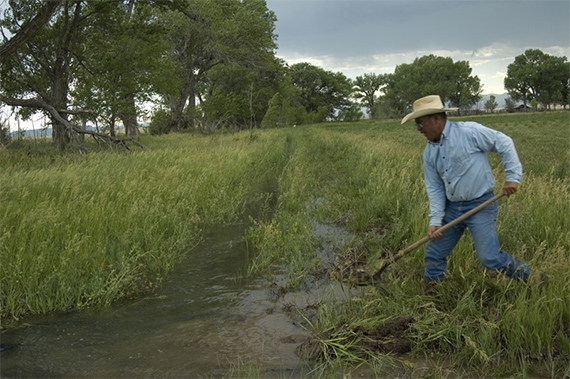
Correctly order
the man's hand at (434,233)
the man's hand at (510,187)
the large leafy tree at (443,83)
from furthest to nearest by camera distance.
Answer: the large leafy tree at (443,83), the man's hand at (434,233), the man's hand at (510,187)

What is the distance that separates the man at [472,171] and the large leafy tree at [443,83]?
342 feet

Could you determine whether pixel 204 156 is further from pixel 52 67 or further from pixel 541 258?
pixel 541 258

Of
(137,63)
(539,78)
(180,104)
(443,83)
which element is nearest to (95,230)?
(137,63)

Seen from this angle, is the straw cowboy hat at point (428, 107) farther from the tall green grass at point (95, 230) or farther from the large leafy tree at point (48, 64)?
the large leafy tree at point (48, 64)

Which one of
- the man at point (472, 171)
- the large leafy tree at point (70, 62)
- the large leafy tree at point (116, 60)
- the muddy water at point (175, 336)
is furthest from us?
the large leafy tree at point (116, 60)

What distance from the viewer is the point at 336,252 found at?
582 cm

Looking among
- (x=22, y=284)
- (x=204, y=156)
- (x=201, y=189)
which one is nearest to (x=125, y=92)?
→ (x=204, y=156)

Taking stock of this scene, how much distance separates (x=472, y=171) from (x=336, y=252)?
2.62m

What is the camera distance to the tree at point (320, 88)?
92125 millimetres

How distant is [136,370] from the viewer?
3229mm

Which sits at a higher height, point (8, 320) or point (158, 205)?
point (158, 205)

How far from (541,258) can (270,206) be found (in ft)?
19.3

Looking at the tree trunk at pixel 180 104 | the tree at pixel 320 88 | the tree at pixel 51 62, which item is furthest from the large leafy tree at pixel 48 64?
Result: the tree at pixel 320 88

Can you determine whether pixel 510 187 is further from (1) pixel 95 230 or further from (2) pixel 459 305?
(1) pixel 95 230
